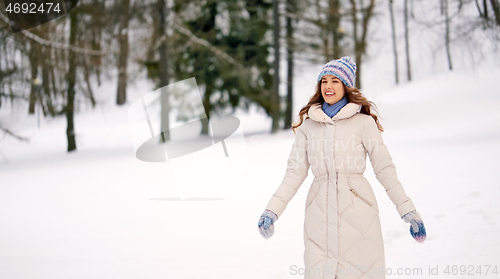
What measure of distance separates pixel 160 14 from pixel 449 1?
27.2 ft

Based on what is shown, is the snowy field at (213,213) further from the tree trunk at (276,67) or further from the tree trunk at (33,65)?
the tree trunk at (276,67)

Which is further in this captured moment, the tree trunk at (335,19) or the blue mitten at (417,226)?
the tree trunk at (335,19)

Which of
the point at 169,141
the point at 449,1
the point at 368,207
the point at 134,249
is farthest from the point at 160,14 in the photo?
the point at 368,207

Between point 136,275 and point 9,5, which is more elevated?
point 9,5

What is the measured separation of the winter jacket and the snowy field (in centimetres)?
140

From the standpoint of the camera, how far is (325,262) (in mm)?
2316

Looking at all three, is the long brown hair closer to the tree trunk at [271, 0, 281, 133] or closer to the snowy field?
the snowy field

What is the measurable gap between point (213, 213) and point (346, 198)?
3.69 metres

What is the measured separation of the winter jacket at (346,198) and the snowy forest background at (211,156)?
Result: 143 cm

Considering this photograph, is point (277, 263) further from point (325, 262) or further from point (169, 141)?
point (169, 141)

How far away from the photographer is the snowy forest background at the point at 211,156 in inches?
167

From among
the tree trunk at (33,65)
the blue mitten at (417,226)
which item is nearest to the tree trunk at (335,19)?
the tree trunk at (33,65)

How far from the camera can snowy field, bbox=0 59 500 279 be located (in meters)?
3.96

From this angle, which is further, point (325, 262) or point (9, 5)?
point (9, 5)
